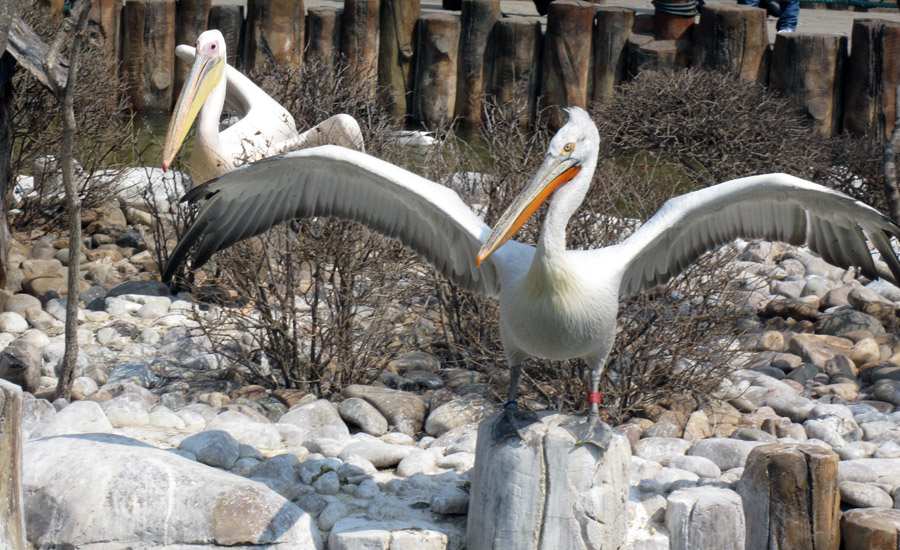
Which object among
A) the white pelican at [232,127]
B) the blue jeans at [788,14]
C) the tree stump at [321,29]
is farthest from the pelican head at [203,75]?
the blue jeans at [788,14]

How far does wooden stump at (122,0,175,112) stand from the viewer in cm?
1016

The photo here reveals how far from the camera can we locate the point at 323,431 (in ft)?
15.4

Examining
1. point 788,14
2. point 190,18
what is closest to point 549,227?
point 190,18

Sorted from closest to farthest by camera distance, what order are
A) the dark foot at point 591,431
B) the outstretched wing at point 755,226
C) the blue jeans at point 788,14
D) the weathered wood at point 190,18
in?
the dark foot at point 591,431, the outstretched wing at point 755,226, the weathered wood at point 190,18, the blue jeans at point 788,14

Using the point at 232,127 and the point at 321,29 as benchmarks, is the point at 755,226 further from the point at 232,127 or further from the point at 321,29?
the point at 321,29

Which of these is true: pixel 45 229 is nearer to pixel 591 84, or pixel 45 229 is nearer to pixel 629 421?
pixel 629 421

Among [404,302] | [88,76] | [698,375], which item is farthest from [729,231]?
[88,76]

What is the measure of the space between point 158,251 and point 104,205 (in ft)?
4.64

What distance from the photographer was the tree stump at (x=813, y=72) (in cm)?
958

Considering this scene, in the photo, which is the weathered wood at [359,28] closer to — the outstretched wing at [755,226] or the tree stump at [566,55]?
the tree stump at [566,55]

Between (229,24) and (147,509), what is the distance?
718cm

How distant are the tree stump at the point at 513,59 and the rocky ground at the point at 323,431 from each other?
14.2ft

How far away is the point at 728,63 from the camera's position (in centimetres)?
989

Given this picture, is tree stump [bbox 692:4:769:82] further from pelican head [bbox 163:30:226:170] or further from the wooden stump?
pelican head [bbox 163:30:226:170]
